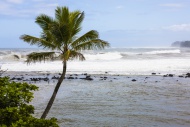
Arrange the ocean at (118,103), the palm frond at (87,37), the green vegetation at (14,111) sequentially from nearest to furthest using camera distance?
the green vegetation at (14,111) → the palm frond at (87,37) → the ocean at (118,103)

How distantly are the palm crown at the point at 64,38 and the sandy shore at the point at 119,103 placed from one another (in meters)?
4.47

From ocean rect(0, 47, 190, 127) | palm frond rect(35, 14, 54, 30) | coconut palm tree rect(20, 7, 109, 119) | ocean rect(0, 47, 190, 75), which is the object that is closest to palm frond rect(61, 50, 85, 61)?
coconut palm tree rect(20, 7, 109, 119)

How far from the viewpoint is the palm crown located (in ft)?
51.5

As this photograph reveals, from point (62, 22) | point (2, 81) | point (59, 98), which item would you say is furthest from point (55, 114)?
point (2, 81)

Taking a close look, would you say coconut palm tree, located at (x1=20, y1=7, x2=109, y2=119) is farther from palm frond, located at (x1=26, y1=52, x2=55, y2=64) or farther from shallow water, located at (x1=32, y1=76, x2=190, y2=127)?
shallow water, located at (x1=32, y1=76, x2=190, y2=127)

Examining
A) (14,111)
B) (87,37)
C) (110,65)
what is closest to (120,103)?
(87,37)

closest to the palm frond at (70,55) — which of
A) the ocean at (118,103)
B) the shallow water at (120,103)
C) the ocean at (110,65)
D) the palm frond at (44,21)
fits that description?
the palm frond at (44,21)

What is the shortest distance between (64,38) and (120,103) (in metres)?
10.1

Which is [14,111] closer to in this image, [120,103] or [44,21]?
[44,21]

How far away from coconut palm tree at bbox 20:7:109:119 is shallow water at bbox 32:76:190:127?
4.37 m

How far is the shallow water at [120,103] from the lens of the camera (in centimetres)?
1898

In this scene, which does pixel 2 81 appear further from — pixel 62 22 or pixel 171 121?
pixel 171 121

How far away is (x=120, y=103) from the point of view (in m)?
24.3

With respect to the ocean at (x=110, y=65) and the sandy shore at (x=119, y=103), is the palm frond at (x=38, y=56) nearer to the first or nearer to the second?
the sandy shore at (x=119, y=103)
